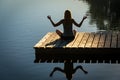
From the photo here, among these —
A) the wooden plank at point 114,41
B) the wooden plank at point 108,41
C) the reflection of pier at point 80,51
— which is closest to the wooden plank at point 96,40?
the reflection of pier at point 80,51

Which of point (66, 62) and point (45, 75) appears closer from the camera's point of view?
point (45, 75)

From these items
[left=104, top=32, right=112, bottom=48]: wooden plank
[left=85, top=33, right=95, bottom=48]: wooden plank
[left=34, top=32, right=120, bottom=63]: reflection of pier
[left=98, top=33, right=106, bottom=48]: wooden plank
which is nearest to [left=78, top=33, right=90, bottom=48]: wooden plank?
[left=34, top=32, right=120, bottom=63]: reflection of pier

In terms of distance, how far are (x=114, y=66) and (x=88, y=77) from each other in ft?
6.21

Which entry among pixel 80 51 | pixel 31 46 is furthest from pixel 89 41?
pixel 31 46

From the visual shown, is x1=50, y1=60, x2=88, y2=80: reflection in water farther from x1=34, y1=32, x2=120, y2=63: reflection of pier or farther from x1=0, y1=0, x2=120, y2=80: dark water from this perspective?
x1=34, y1=32, x2=120, y2=63: reflection of pier

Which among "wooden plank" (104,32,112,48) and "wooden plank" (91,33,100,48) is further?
"wooden plank" (91,33,100,48)

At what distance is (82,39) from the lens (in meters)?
20.9

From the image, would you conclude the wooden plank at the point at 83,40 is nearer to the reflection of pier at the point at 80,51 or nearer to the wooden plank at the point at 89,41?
the reflection of pier at the point at 80,51

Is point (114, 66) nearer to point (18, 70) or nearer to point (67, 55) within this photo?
point (67, 55)

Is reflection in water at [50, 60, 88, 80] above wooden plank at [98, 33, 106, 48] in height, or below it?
below

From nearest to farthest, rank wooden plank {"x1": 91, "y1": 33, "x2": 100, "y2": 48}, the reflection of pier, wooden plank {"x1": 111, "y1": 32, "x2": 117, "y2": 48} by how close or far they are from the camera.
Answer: the reflection of pier → wooden plank {"x1": 111, "y1": 32, "x2": 117, "y2": 48} → wooden plank {"x1": 91, "y1": 33, "x2": 100, "y2": 48}

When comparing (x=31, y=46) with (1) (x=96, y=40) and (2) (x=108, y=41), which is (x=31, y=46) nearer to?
(1) (x=96, y=40)

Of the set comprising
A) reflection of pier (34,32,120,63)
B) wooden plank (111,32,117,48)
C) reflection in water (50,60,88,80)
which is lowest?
reflection in water (50,60,88,80)

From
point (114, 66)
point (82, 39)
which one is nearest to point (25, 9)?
point (82, 39)
